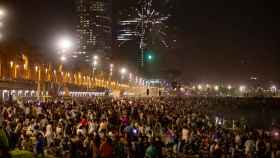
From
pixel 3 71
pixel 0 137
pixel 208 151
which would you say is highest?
pixel 3 71

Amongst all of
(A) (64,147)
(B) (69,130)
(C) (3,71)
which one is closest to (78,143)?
(A) (64,147)

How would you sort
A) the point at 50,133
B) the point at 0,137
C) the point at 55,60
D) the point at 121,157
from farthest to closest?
the point at 55,60
the point at 50,133
the point at 121,157
the point at 0,137

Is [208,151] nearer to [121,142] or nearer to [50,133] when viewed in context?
[121,142]

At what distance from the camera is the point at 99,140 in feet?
54.0

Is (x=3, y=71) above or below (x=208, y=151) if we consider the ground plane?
above

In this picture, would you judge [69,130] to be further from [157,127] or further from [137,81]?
[137,81]

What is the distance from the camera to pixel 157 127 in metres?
27.3

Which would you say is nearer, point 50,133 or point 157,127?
point 50,133

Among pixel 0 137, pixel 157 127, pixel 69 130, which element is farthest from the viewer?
pixel 157 127

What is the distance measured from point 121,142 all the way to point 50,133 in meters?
3.62

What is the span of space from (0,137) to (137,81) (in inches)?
7090

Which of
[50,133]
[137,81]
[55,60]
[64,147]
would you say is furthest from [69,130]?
[137,81]

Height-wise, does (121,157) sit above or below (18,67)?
below

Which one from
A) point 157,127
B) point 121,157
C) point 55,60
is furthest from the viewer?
point 55,60
